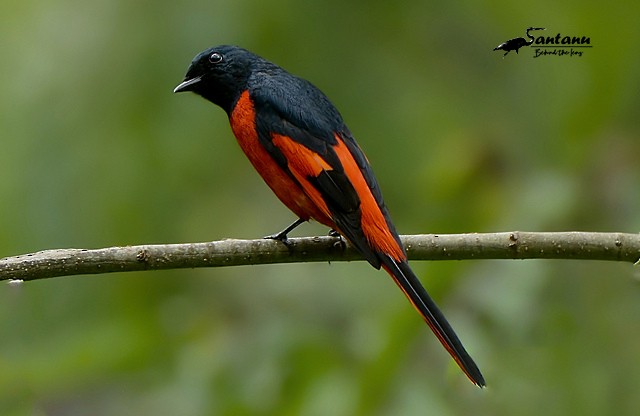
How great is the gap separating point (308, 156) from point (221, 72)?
1028mm

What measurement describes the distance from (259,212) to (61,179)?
2184mm

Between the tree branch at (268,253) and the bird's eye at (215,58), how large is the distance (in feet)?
5.30

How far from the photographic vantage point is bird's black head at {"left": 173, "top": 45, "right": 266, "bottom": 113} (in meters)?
5.21

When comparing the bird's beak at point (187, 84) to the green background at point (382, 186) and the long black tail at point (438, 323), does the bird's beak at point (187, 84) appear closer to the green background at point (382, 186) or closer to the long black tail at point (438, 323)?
the green background at point (382, 186)

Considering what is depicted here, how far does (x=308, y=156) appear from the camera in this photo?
4.48 metres

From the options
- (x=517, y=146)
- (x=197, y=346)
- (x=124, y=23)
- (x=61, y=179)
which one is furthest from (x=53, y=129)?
(x=517, y=146)

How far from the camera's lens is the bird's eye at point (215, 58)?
526cm

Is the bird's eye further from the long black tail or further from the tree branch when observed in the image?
the long black tail

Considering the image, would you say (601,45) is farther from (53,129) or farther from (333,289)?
(53,129)

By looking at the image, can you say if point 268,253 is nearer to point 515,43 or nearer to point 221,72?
point 221,72

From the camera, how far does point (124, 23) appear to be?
16.6 feet

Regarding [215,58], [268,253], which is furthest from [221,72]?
[268,253]

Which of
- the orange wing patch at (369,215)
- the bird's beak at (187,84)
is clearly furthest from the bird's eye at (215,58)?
the orange wing patch at (369,215)

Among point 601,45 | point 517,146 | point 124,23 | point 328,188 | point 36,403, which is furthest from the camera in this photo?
point 517,146
